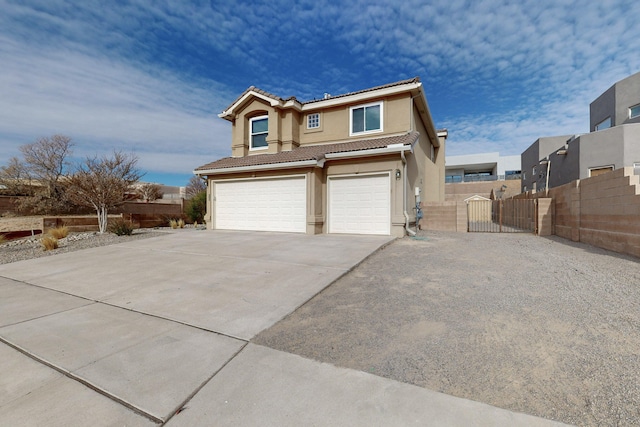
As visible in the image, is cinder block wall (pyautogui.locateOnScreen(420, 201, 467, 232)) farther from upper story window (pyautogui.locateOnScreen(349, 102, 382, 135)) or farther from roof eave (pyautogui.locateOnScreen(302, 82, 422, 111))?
roof eave (pyautogui.locateOnScreen(302, 82, 422, 111))

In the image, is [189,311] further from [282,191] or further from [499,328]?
[282,191]

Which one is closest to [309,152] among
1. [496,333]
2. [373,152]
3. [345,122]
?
[345,122]

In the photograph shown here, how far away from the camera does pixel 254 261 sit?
6.63 meters

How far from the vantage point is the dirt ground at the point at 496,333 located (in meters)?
2.14

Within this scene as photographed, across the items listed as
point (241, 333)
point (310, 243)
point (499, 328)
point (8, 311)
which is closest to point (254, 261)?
point (310, 243)

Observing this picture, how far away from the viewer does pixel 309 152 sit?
477 inches

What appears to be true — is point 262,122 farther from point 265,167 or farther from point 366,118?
point 366,118

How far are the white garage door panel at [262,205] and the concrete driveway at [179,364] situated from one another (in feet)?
20.0

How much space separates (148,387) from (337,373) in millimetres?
1648

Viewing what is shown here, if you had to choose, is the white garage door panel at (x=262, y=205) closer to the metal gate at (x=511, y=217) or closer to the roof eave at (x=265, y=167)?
the roof eave at (x=265, y=167)

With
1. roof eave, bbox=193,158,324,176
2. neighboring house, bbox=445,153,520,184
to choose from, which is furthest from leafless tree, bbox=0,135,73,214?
neighboring house, bbox=445,153,520,184

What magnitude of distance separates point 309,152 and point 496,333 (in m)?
10.2

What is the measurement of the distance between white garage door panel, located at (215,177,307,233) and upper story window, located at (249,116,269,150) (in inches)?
98.8

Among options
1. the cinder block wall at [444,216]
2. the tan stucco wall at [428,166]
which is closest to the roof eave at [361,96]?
the tan stucco wall at [428,166]
